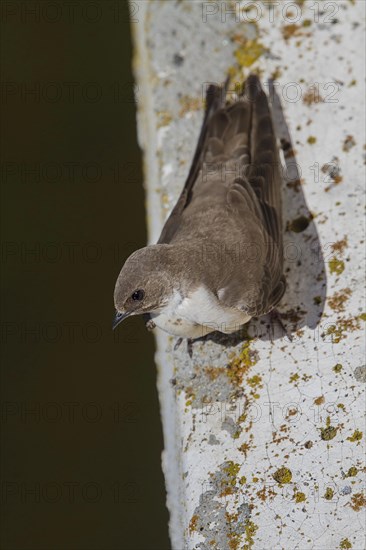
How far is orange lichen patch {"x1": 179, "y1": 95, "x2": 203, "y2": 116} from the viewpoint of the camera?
580 cm

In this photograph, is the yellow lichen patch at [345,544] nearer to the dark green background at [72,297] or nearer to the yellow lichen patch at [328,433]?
the yellow lichen patch at [328,433]

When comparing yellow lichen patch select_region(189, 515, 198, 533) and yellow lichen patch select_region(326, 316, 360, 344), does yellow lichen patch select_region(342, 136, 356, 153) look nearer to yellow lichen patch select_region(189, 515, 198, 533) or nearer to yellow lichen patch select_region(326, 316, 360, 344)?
yellow lichen patch select_region(326, 316, 360, 344)

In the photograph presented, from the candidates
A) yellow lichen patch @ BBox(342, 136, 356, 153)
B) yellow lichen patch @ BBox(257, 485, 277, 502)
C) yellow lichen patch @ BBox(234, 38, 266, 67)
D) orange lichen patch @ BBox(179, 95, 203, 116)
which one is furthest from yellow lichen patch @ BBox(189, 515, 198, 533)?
yellow lichen patch @ BBox(234, 38, 266, 67)

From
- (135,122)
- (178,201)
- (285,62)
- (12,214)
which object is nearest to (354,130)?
(285,62)

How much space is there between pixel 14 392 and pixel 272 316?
2003mm

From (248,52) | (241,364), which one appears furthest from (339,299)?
(248,52)

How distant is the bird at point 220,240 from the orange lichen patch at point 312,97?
0.90 feet

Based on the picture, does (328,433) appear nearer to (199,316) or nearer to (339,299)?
(339,299)

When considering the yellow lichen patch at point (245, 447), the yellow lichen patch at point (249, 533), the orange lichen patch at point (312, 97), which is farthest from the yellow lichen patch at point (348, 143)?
the yellow lichen patch at point (249, 533)

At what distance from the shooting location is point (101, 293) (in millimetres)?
5914

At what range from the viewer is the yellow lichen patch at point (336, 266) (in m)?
4.76

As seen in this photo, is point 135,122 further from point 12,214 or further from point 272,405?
point 272,405

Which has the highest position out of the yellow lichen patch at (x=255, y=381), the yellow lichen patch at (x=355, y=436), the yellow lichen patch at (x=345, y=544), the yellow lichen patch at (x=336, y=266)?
the yellow lichen patch at (x=336, y=266)

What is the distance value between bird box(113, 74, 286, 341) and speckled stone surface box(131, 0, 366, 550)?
0.16m
